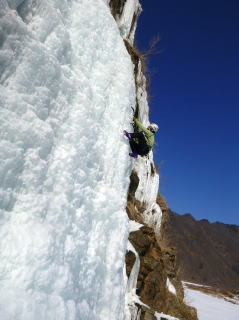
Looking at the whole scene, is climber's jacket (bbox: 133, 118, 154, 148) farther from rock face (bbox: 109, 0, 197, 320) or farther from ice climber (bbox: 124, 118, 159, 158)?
rock face (bbox: 109, 0, 197, 320)

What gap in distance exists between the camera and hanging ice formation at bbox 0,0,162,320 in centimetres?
302

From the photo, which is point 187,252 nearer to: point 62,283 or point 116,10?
point 116,10

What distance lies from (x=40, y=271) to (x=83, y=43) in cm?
281

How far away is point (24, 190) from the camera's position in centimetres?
322

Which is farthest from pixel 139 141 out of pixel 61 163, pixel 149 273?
pixel 149 273

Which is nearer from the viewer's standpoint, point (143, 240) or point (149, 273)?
point (149, 273)

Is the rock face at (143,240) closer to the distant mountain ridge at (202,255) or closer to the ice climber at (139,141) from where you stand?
the ice climber at (139,141)

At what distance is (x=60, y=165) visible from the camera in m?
3.64

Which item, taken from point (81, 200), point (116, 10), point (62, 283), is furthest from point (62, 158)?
point (116, 10)

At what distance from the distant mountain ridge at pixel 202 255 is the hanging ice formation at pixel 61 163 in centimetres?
4894

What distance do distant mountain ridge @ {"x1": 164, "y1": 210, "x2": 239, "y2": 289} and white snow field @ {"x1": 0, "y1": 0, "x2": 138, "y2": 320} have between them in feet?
161

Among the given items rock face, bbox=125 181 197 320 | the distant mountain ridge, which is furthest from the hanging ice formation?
the distant mountain ridge

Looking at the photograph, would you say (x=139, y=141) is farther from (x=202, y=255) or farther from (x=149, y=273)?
(x=202, y=255)

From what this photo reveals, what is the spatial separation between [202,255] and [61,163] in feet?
198
